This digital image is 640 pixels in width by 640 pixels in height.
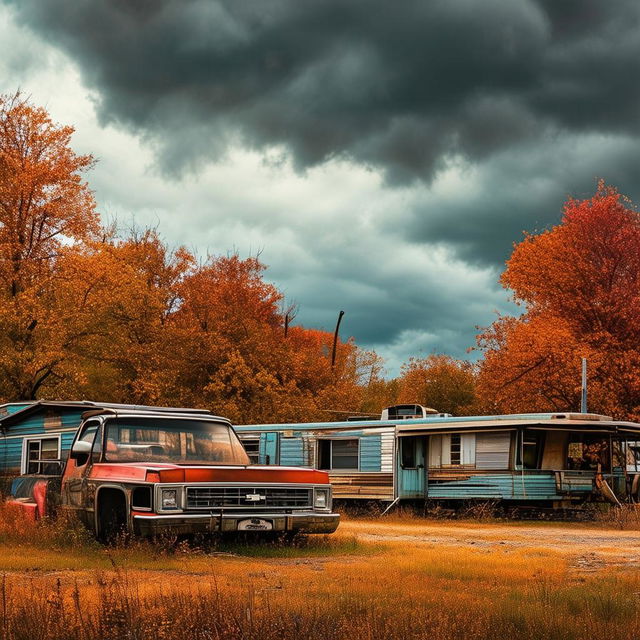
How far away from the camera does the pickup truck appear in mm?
11484

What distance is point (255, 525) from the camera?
12.0 metres

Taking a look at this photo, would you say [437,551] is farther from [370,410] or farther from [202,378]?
[370,410]

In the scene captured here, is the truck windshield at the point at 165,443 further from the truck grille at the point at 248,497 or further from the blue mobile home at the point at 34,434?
the blue mobile home at the point at 34,434

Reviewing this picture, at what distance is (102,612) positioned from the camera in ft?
22.5

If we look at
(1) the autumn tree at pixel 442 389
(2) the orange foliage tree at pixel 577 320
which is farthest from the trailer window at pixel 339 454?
(1) the autumn tree at pixel 442 389

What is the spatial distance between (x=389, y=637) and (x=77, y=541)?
6728 millimetres

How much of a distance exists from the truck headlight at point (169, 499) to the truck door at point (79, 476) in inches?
62.9

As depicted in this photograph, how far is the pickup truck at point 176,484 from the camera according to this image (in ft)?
37.7

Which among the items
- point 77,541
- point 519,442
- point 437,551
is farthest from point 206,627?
point 519,442

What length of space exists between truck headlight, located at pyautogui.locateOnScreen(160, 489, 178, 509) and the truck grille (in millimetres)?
167

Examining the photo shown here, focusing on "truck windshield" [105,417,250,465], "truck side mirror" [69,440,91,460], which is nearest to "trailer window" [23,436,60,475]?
"truck side mirror" [69,440,91,460]

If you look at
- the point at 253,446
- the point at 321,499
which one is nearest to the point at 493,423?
the point at 253,446

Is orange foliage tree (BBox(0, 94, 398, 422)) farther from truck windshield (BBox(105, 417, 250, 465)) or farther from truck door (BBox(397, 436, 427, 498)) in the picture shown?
truck windshield (BBox(105, 417, 250, 465))

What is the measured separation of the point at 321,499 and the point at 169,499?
96.2 inches
